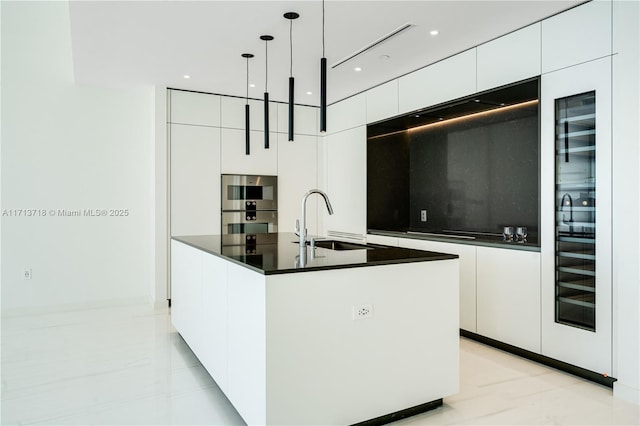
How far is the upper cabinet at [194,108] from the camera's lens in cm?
540

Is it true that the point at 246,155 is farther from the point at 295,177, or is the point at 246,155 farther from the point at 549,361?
the point at 549,361

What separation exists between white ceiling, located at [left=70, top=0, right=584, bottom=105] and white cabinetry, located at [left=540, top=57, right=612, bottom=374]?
1.80 ft

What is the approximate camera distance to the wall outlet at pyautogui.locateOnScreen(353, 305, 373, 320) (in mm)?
2344

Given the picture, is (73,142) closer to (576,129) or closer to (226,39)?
(226,39)

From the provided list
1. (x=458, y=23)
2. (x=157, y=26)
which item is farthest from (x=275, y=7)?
(x=458, y=23)

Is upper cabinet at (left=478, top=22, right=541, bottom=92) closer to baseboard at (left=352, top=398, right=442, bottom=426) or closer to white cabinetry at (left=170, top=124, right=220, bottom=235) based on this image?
baseboard at (left=352, top=398, right=442, bottom=426)

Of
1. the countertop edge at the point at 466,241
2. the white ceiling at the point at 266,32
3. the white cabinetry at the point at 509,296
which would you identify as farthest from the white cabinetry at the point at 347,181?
the white cabinetry at the point at 509,296

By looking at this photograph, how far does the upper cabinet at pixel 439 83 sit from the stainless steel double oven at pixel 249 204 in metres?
2.08

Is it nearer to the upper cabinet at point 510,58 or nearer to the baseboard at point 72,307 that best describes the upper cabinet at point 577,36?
the upper cabinet at point 510,58

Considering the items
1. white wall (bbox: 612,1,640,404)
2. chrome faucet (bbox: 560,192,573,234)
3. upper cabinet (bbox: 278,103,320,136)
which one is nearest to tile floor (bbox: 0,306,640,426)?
white wall (bbox: 612,1,640,404)

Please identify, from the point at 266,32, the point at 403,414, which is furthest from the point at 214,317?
the point at 266,32

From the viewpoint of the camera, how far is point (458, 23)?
3.45 metres

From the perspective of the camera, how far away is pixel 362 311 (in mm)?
2365

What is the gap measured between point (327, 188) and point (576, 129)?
3.70 meters
